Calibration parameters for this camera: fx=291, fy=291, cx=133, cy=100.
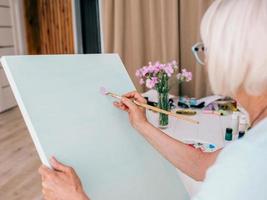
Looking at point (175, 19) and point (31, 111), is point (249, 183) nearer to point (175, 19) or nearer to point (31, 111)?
point (31, 111)

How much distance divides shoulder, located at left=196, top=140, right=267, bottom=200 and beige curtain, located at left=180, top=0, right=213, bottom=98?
81.1 inches

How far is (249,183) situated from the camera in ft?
1.75

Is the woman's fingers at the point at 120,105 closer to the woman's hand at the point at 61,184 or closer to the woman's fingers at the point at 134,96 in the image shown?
the woman's fingers at the point at 134,96

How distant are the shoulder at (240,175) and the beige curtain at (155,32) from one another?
2.03 m

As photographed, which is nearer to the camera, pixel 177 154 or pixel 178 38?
pixel 177 154

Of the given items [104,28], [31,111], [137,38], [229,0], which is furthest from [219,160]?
[104,28]

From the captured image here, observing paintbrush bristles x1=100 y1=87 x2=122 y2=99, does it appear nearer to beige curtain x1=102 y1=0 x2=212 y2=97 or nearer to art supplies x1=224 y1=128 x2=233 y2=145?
art supplies x1=224 y1=128 x2=233 y2=145

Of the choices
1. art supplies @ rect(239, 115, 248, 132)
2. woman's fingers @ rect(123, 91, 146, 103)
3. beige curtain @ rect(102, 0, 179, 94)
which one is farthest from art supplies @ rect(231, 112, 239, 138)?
beige curtain @ rect(102, 0, 179, 94)

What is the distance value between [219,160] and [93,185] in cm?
42

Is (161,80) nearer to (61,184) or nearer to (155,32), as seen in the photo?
(61,184)

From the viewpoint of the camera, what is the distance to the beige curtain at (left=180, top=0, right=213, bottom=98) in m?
→ 2.60

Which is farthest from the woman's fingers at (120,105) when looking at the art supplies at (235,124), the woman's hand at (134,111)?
the art supplies at (235,124)

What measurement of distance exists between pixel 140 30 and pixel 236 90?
7.76 ft

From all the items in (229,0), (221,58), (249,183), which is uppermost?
(229,0)
